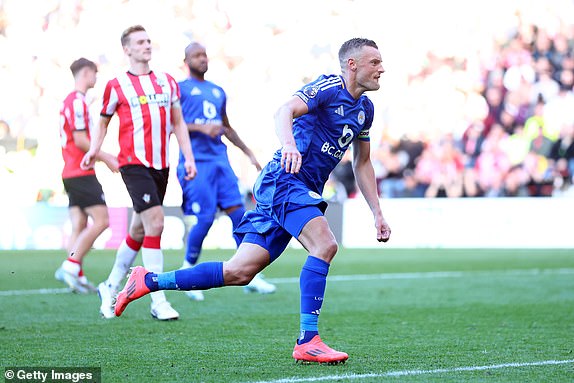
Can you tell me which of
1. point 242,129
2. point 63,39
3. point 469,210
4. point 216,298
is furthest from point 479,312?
point 63,39

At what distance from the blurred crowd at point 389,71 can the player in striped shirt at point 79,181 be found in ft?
40.6

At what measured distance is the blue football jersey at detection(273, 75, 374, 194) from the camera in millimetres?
5449

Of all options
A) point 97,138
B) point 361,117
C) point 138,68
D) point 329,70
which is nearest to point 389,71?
point 329,70

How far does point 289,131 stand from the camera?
5.07m

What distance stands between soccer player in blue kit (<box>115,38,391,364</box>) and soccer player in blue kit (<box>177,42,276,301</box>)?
3.72 meters

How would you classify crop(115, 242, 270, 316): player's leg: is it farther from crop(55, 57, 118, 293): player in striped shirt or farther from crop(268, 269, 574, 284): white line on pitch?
crop(268, 269, 574, 284): white line on pitch

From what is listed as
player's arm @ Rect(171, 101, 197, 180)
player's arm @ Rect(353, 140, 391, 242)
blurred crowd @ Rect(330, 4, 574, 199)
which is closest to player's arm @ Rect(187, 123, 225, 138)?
player's arm @ Rect(171, 101, 197, 180)

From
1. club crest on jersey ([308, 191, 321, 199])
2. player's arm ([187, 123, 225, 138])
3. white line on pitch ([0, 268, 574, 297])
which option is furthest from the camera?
white line on pitch ([0, 268, 574, 297])

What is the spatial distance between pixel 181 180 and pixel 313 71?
16.4 m

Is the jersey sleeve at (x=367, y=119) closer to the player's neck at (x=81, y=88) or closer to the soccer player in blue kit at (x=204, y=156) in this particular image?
the soccer player in blue kit at (x=204, y=156)

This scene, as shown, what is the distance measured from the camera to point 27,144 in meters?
22.9

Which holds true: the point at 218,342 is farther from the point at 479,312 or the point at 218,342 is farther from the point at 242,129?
the point at 242,129

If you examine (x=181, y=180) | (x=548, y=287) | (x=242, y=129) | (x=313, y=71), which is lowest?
(x=548, y=287)

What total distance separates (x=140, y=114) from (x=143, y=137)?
0.59 ft
